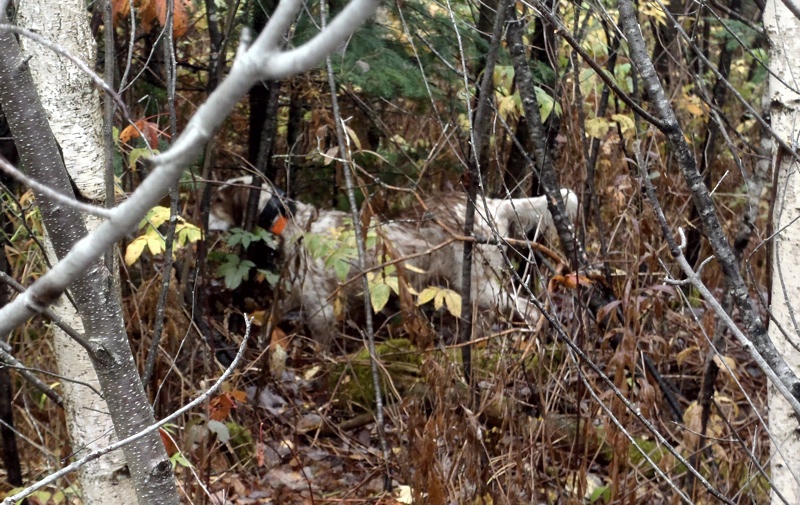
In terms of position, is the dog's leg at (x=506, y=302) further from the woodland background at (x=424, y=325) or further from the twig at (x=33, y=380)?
the twig at (x=33, y=380)

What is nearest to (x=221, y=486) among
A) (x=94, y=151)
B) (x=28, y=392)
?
(x=28, y=392)

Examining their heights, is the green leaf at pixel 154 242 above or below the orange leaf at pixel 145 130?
below

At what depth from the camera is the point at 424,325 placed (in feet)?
11.0

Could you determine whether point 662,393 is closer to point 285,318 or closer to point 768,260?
point 768,260

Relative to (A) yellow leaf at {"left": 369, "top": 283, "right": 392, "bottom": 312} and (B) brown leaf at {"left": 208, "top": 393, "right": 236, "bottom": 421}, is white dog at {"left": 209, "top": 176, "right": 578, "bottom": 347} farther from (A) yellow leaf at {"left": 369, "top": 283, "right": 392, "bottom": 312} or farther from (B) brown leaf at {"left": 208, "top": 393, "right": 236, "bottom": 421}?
(B) brown leaf at {"left": 208, "top": 393, "right": 236, "bottom": 421}

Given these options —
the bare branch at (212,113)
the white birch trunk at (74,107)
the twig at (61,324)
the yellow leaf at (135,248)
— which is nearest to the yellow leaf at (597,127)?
the yellow leaf at (135,248)

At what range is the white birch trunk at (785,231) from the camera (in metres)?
2.07

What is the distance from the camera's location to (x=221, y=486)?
11.2ft

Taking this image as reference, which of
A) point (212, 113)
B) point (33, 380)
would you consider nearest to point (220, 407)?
point (33, 380)

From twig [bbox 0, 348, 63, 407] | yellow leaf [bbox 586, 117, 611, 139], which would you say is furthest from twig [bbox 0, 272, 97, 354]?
yellow leaf [bbox 586, 117, 611, 139]

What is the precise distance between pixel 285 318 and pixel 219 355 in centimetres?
111

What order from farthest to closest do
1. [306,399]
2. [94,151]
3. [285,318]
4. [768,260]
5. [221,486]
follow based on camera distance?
1. [285,318]
2. [306,399]
3. [221,486]
4. [768,260]
5. [94,151]

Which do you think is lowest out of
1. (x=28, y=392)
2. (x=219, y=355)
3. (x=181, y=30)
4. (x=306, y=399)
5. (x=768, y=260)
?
(x=306, y=399)

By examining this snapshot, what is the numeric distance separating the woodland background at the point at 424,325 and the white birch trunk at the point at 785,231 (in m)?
0.11
